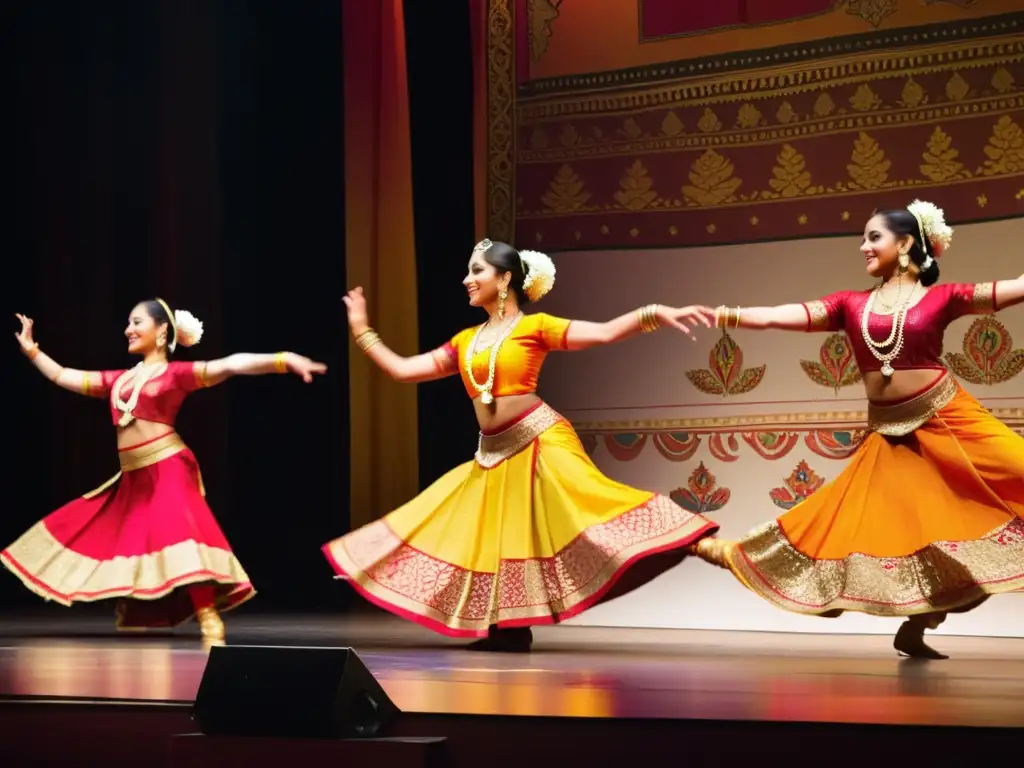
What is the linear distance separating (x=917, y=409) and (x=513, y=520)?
1.08 m

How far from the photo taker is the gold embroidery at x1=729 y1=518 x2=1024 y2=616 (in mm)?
3439

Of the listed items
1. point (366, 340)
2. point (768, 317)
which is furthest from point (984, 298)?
point (366, 340)

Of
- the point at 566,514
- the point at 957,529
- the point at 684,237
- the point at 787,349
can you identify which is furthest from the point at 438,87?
the point at 957,529

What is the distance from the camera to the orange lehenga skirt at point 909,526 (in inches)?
137

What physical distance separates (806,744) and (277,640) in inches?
90.5

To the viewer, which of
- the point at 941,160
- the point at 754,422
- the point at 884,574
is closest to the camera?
the point at 884,574

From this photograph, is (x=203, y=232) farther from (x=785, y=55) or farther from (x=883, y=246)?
(x=883, y=246)

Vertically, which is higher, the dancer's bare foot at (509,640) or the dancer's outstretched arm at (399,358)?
the dancer's outstretched arm at (399,358)

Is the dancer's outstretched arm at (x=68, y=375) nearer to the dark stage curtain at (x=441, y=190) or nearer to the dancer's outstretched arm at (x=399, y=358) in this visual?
the dancer's outstretched arm at (x=399, y=358)

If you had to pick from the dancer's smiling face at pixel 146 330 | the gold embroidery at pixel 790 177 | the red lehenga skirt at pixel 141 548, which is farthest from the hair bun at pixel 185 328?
the gold embroidery at pixel 790 177

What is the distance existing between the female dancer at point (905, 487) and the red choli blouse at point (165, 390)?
1.69m

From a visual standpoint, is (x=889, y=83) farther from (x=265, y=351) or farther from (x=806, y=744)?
(x=806, y=744)

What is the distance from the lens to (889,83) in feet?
15.7

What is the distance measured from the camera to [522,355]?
4.05 meters
